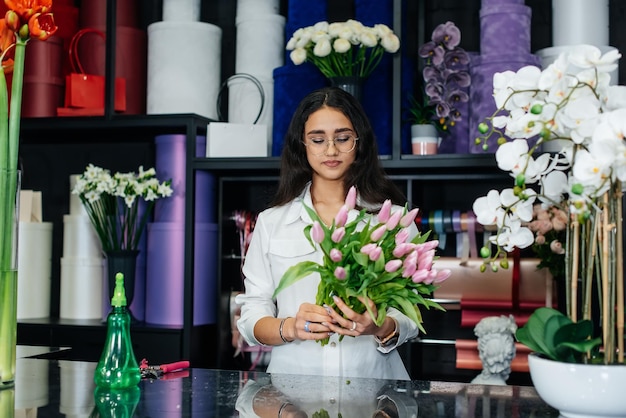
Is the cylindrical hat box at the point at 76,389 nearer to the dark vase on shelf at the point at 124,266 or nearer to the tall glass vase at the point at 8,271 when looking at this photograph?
the tall glass vase at the point at 8,271

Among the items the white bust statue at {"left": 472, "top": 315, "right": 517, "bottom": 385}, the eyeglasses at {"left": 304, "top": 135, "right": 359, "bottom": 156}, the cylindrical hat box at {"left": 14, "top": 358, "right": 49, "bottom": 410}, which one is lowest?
the white bust statue at {"left": 472, "top": 315, "right": 517, "bottom": 385}

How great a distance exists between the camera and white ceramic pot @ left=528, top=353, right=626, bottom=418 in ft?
3.95

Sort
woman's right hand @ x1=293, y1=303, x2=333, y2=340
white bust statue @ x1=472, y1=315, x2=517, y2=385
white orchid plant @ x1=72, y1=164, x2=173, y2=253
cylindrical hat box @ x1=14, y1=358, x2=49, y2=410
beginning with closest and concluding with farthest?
1. cylindrical hat box @ x1=14, y1=358, x2=49, y2=410
2. woman's right hand @ x1=293, y1=303, x2=333, y2=340
3. white bust statue @ x1=472, y1=315, x2=517, y2=385
4. white orchid plant @ x1=72, y1=164, x2=173, y2=253

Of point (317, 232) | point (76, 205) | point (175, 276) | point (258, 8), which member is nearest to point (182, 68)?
point (258, 8)

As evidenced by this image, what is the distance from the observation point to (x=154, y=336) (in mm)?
3139

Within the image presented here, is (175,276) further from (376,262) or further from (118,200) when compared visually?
(376,262)

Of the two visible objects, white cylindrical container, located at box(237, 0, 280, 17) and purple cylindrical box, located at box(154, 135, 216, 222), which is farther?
white cylindrical container, located at box(237, 0, 280, 17)

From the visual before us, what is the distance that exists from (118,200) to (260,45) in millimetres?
853

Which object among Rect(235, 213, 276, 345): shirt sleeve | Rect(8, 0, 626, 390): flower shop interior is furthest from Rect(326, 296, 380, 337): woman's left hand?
Rect(8, 0, 626, 390): flower shop interior

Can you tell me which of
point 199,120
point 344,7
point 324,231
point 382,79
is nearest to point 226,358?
point 199,120

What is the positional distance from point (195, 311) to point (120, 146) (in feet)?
3.17

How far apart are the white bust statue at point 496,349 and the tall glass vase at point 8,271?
1.71 meters

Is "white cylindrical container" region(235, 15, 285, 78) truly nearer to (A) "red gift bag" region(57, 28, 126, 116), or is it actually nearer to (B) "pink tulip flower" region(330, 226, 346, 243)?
(A) "red gift bag" region(57, 28, 126, 116)

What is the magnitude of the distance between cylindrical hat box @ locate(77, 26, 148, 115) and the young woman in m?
1.25
